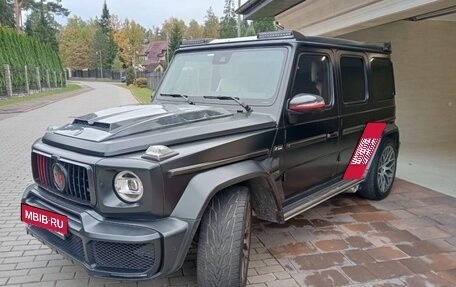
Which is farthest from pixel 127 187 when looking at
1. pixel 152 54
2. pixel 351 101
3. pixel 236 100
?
pixel 152 54

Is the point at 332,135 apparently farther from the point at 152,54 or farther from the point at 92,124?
the point at 152,54

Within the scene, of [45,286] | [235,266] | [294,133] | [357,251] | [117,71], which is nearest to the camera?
[235,266]

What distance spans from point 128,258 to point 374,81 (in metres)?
3.78

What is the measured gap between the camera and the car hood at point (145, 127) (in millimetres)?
2520

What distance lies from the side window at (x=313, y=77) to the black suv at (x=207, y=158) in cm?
2

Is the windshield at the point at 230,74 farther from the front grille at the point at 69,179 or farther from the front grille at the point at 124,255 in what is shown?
the front grille at the point at 124,255

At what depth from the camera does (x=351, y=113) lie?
4242 mm

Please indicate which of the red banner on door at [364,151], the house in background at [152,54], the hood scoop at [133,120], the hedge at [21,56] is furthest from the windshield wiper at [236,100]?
the house in background at [152,54]

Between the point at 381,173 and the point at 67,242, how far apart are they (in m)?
4.00

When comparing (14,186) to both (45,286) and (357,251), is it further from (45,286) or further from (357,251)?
(357,251)

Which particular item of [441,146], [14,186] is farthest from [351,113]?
[441,146]

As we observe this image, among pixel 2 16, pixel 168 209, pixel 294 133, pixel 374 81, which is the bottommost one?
pixel 168 209

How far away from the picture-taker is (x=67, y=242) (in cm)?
257

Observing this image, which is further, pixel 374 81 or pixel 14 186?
pixel 14 186
